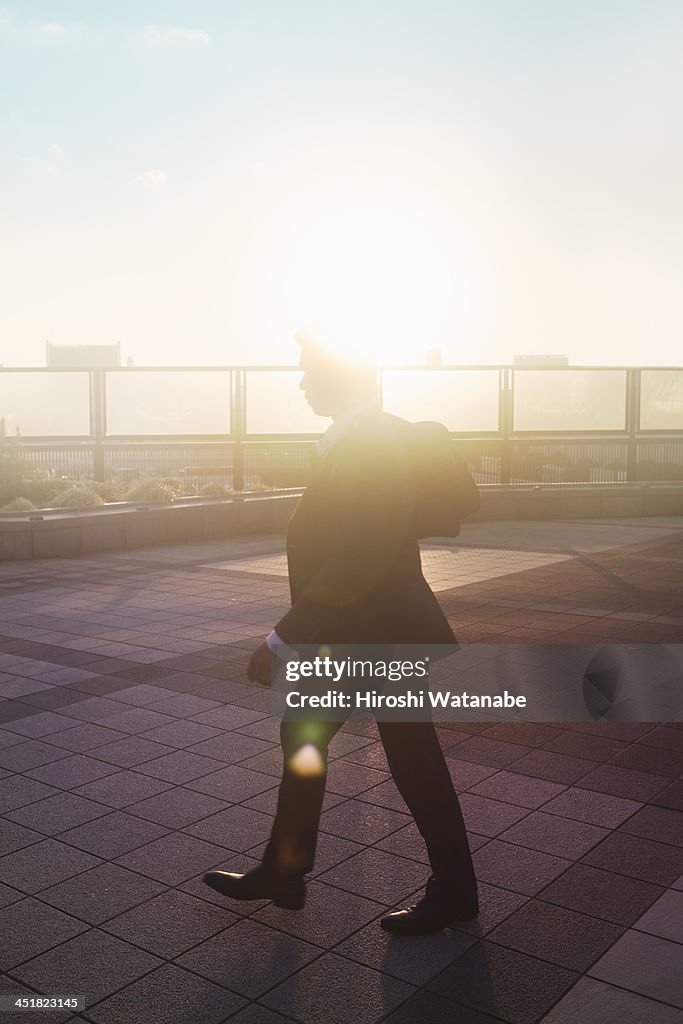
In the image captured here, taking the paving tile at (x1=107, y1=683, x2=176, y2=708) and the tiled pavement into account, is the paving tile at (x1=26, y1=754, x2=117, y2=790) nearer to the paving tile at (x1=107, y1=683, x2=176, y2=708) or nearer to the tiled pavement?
the tiled pavement

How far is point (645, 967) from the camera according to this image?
114 inches

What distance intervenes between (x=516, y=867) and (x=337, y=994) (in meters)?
0.99

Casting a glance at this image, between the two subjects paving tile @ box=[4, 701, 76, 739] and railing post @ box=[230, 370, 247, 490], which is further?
railing post @ box=[230, 370, 247, 490]

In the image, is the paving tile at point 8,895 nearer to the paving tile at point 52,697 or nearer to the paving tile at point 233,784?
the paving tile at point 233,784

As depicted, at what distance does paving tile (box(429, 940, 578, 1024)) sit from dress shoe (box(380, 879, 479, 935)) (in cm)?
12

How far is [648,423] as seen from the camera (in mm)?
16703

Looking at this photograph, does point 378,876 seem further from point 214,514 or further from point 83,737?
point 214,514

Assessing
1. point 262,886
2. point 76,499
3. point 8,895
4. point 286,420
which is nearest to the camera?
point 262,886

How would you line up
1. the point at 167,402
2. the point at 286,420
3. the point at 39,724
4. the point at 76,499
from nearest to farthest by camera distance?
the point at 39,724
the point at 76,499
the point at 167,402
the point at 286,420

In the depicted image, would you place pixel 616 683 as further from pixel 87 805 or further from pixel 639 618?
pixel 87 805

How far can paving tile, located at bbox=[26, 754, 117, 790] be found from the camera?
443 cm

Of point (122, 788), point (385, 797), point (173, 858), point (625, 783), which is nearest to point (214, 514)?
point (122, 788)

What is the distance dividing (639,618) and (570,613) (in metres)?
0.53

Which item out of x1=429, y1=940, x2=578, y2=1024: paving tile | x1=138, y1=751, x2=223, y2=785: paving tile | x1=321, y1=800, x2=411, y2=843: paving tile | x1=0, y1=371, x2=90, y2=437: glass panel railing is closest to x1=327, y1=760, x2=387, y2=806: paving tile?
x1=321, y1=800, x2=411, y2=843: paving tile
